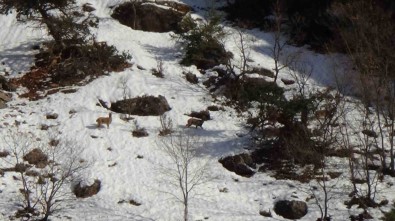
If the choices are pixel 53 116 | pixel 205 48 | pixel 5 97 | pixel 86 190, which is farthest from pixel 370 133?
pixel 5 97

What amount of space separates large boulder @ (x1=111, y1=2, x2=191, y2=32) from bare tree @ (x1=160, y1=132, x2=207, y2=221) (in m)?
10.5

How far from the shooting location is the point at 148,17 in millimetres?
31109

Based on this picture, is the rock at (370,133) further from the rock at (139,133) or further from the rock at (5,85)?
the rock at (5,85)

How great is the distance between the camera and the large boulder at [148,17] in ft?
102

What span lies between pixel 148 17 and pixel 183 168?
541 inches

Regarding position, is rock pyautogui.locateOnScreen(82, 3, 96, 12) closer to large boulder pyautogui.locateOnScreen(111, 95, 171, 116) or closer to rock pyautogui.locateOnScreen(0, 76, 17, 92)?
rock pyautogui.locateOnScreen(0, 76, 17, 92)

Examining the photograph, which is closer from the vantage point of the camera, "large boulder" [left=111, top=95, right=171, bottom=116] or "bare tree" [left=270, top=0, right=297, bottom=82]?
"large boulder" [left=111, top=95, right=171, bottom=116]

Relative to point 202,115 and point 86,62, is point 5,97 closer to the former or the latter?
point 86,62

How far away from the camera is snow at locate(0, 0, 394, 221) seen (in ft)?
61.0

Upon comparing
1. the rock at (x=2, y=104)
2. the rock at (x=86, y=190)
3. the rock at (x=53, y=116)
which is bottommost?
the rock at (x=86, y=190)

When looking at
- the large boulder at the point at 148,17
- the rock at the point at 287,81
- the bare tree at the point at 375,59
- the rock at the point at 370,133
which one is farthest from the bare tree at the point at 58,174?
the large boulder at the point at 148,17

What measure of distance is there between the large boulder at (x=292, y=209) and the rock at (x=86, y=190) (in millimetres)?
6301

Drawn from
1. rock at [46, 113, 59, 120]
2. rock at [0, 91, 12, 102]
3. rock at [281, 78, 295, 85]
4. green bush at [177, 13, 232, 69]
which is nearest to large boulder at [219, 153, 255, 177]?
rock at [281, 78, 295, 85]

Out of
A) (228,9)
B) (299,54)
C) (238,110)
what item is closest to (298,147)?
(238,110)
